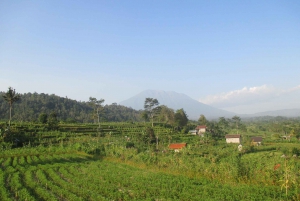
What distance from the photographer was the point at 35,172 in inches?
586

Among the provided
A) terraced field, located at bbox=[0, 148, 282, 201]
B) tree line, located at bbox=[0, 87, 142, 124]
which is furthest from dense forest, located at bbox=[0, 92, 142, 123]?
terraced field, located at bbox=[0, 148, 282, 201]

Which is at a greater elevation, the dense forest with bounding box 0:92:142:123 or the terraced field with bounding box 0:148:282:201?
the dense forest with bounding box 0:92:142:123

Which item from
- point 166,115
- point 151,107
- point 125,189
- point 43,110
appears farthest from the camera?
point 43,110

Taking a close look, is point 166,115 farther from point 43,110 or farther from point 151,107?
point 43,110

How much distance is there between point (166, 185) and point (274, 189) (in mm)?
4971

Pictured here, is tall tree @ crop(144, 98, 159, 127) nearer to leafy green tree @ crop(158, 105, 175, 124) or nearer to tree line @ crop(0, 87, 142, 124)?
leafy green tree @ crop(158, 105, 175, 124)

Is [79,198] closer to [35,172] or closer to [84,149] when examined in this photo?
[35,172]

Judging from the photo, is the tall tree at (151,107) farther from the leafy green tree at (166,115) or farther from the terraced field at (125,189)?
the terraced field at (125,189)

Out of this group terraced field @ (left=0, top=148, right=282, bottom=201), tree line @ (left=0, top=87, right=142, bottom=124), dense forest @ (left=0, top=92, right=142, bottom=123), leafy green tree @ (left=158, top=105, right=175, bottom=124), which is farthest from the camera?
leafy green tree @ (left=158, top=105, right=175, bottom=124)

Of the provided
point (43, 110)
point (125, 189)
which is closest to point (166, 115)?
point (43, 110)

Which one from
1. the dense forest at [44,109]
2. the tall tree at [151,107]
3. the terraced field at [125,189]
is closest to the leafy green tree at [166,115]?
the tall tree at [151,107]

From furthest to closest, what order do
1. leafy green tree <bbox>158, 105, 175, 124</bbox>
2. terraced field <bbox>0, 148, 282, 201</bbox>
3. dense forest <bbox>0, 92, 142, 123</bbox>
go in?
leafy green tree <bbox>158, 105, 175, 124</bbox>, dense forest <bbox>0, 92, 142, 123</bbox>, terraced field <bbox>0, 148, 282, 201</bbox>

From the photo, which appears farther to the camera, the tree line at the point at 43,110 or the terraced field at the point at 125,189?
the tree line at the point at 43,110

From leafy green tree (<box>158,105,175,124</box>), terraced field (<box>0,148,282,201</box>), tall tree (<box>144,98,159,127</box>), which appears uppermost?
tall tree (<box>144,98,159,127</box>)
